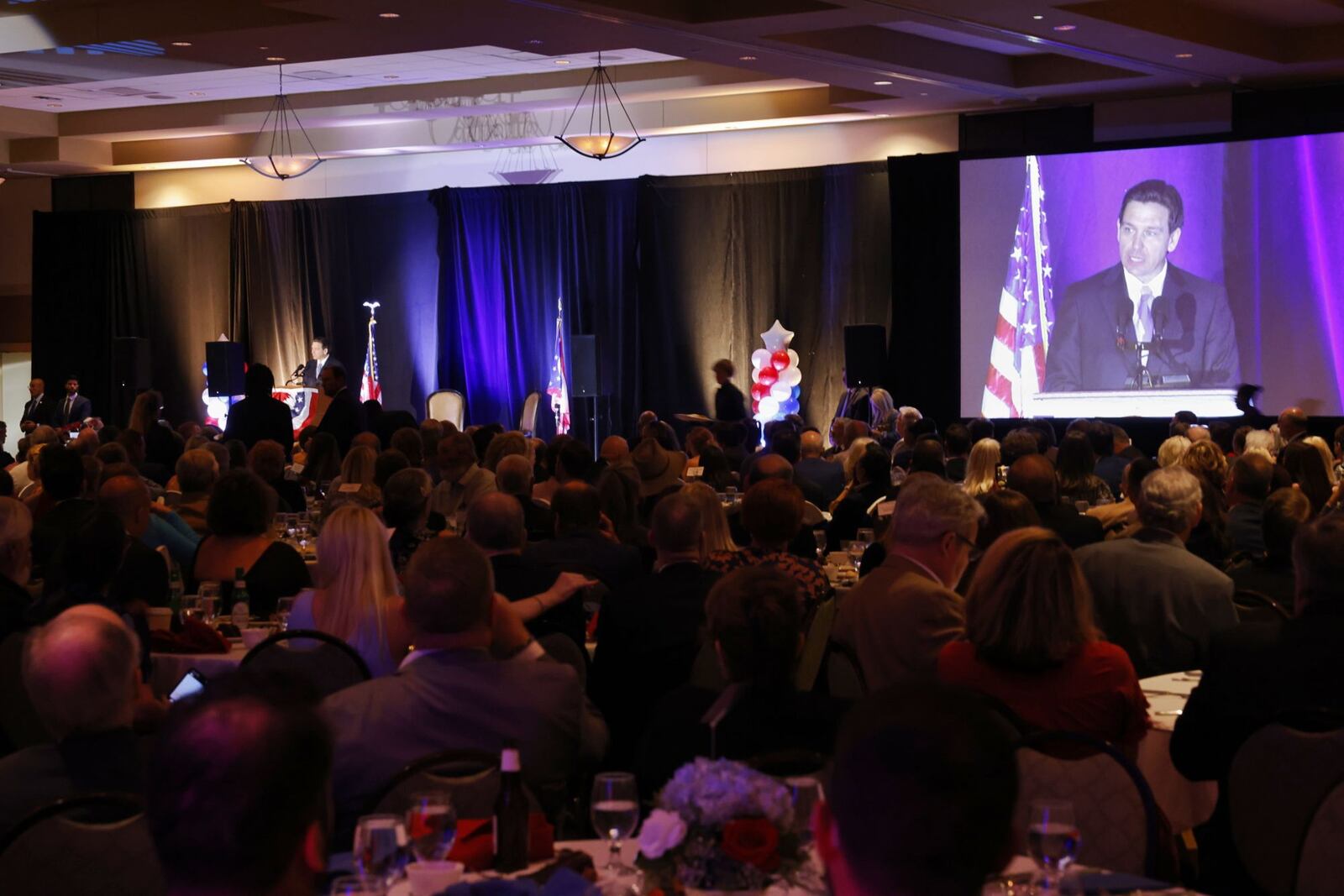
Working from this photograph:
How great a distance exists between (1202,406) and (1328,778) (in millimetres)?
12256

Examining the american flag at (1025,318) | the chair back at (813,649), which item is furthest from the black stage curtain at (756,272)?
the chair back at (813,649)

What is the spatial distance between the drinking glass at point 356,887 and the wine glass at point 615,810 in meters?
0.40

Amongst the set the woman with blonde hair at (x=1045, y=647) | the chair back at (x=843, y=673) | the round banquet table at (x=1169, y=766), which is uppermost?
the woman with blonde hair at (x=1045, y=647)

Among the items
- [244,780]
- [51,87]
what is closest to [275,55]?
[51,87]

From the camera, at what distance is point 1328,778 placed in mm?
3135

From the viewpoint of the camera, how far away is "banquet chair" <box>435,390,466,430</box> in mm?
18531

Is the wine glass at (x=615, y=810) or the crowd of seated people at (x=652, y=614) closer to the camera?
the wine glass at (x=615, y=810)

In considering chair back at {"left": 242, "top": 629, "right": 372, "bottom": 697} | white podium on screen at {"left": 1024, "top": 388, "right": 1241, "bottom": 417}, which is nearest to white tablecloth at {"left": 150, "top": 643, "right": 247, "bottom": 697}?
chair back at {"left": 242, "top": 629, "right": 372, "bottom": 697}

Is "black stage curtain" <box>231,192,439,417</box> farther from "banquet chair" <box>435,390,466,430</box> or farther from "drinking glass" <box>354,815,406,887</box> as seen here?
"drinking glass" <box>354,815,406,887</box>

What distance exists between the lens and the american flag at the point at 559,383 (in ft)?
60.0

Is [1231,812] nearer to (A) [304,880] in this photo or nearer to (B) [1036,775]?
(B) [1036,775]

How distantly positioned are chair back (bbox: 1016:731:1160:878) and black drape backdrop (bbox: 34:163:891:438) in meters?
13.8

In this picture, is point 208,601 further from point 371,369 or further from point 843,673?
point 371,369

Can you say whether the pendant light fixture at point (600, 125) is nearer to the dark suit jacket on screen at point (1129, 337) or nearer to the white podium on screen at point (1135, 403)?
the dark suit jacket on screen at point (1129, 337)
